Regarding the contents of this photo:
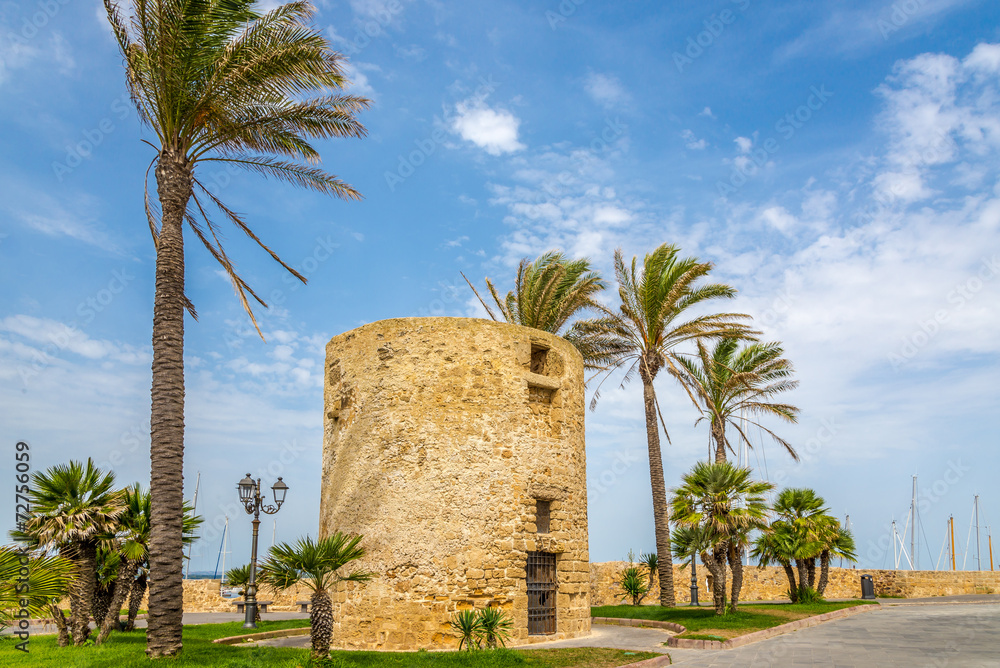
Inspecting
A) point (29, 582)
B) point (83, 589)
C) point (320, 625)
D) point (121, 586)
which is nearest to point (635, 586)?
point (320, 625)

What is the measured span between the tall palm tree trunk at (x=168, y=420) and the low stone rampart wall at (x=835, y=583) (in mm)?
19184

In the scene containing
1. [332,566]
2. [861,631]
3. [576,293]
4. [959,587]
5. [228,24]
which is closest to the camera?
[332,566]

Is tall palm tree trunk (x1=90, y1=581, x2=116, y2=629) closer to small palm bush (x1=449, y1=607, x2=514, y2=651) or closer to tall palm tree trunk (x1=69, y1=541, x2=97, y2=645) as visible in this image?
tall palm tree trunk (x1=69, y1=541, x2=97, y2=645)

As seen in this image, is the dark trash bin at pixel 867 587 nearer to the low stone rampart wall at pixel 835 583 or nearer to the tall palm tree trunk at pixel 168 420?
the low stone rampart wall at pixel 835 583

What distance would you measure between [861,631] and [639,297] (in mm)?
11049

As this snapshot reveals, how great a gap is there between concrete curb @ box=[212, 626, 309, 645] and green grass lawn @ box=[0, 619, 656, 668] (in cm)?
121

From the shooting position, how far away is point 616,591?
89.0 feet

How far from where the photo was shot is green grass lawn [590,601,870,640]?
51.6 ft

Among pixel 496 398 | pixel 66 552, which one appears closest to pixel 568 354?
pixel 496 398

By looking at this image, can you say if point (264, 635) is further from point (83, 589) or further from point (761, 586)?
point (761, 586)

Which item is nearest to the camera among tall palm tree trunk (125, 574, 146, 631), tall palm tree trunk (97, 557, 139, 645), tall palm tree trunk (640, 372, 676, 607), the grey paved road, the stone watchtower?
the grey paved road

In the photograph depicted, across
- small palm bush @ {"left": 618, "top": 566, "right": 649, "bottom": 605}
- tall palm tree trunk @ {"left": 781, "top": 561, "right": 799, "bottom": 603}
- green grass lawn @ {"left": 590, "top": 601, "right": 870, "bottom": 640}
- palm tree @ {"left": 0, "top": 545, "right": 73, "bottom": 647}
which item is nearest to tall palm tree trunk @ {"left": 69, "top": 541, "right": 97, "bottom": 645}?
palm tree @ {"left": 0, "top": 545, "right": 73, "bottom": 647}

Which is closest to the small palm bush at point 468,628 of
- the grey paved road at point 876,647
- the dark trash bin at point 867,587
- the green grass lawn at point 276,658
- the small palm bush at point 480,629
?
the small palm bush at point 480,629

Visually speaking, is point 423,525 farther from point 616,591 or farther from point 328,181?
point 616,591
